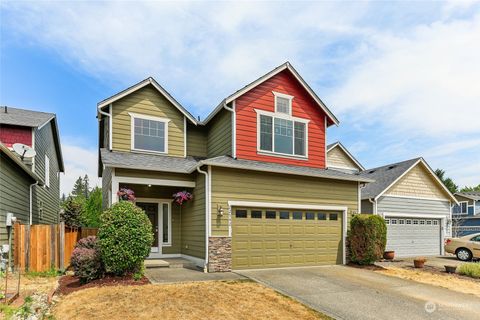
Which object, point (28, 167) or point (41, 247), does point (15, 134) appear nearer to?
point (28, 167)

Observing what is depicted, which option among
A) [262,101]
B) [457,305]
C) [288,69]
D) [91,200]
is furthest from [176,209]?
[91,200]

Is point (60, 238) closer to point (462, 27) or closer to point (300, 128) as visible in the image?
point (300, 128)

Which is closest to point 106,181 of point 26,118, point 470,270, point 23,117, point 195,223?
point 195,223

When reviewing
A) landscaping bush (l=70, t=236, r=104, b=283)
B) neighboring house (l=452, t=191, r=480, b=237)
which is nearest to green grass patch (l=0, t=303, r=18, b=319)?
landscaping bush (l=70, t=236, r=104, b=283)

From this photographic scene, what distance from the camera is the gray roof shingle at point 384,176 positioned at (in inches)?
746

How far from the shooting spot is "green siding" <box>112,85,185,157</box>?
46.2 feet

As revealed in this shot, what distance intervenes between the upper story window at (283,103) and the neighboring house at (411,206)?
283 inches

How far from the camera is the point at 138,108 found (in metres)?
14.7

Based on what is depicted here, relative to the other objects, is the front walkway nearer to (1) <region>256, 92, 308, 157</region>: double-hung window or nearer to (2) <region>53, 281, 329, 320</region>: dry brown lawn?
(2) <region>53, 281, 329, 320</region>: dry brown lawn

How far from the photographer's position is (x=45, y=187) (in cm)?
1856

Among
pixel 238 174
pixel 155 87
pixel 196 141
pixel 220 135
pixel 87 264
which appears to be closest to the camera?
pixel 87 264

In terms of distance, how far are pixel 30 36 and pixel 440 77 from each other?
584 inches

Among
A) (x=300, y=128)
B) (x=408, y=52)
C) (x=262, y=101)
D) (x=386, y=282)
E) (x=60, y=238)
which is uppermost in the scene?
(x=408, y=52)

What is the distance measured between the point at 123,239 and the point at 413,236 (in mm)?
16447
